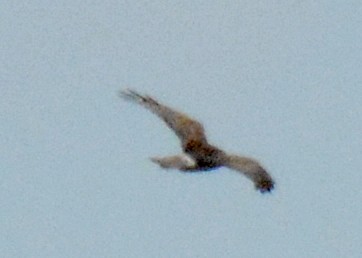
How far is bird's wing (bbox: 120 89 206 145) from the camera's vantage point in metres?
87.8

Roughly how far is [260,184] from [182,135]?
8.87ft

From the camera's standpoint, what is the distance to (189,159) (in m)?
87.4

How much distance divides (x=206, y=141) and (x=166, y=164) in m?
1.00

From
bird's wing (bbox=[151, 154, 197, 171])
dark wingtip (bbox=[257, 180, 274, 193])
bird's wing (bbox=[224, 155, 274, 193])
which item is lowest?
dark wingtip (bbox=[257, 180, 274, 193])

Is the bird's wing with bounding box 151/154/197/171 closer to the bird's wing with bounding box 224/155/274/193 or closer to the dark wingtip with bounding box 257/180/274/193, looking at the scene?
the bird's wing with bounding box 224/155/274/193

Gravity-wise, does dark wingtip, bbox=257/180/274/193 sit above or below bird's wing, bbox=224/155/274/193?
below

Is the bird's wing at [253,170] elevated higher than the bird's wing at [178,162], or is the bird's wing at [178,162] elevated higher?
the bird's wing at [178,162]

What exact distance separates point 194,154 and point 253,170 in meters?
1.64

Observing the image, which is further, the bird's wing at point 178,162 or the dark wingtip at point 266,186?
the bird's wing at point 178,162

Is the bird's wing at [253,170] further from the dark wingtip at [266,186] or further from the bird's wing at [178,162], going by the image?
the bird's wing at [178,162]

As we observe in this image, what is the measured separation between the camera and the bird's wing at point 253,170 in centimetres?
8612

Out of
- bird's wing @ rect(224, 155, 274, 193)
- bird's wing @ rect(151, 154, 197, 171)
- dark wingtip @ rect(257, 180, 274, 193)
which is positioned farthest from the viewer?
bird's wing @ rect(151, 154, 197, 171)

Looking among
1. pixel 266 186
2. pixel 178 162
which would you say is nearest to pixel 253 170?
pixel 266 186

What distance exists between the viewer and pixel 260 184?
3391 inches
